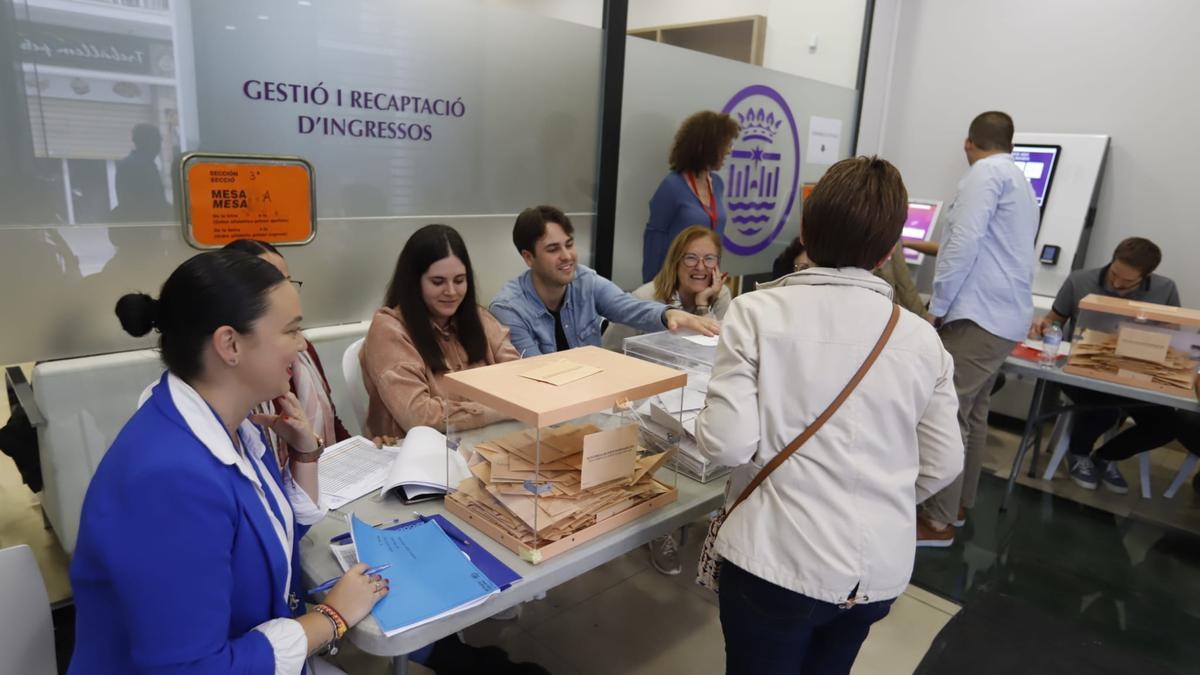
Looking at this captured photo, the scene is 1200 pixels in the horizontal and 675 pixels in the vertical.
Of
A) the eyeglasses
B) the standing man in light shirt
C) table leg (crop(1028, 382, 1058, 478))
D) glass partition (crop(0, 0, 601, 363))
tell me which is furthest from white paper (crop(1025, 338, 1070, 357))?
glass partition (crop(0, 0, 601, 363))

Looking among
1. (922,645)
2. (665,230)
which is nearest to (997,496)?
(922,645)

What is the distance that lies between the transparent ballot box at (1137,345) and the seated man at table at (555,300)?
5.68ft

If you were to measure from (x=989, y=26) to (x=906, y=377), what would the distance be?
13.9 ft

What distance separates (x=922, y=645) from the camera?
2.34 m

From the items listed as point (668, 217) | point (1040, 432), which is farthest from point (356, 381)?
point (1040, 432)

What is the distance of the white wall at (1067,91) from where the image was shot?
392cm

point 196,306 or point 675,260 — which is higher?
point 196,306

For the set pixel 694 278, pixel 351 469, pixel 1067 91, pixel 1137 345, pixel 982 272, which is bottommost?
pixel 351 469

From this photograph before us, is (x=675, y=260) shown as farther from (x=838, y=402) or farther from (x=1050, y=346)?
(x=838, y=402)

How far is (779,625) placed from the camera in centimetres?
127

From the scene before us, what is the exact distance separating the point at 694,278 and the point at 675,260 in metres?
0.11

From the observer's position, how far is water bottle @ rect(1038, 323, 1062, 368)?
313cm

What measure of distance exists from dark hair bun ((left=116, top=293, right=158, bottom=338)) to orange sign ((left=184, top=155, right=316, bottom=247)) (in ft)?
4.18

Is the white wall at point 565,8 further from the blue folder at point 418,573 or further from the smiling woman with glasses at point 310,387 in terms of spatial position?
the blue folder at point 418,573
